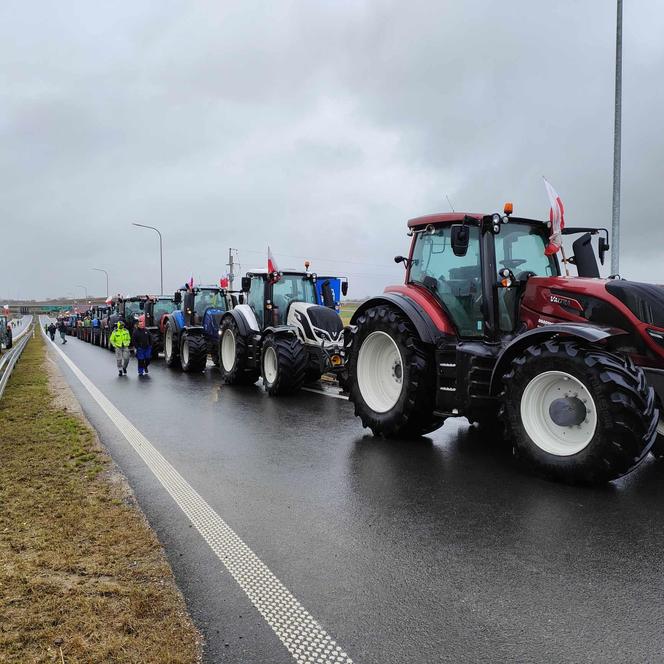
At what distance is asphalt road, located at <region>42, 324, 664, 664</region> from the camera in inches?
99.3

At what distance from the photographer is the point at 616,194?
10.1 metres

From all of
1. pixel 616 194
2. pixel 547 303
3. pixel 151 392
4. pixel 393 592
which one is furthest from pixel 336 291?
pixel 393 592

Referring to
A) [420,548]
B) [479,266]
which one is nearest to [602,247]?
[479,266]

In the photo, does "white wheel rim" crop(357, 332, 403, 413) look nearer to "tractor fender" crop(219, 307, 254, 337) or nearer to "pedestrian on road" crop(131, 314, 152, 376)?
"tractor fender" crop(219, 307, 254, 337)

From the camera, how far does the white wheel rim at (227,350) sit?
1186 centimetres

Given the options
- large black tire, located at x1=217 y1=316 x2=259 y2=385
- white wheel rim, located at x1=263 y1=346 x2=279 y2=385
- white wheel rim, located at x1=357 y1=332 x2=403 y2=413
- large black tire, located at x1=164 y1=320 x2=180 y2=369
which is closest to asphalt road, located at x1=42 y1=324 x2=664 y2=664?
white wheel rim, located at x1=357 y1=332 x2=403 y2=413

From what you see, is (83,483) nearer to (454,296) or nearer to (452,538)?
(452,538)

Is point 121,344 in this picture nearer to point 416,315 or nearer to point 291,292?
point 291,292

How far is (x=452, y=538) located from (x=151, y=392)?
8.24 m

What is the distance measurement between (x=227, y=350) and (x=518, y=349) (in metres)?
8.03

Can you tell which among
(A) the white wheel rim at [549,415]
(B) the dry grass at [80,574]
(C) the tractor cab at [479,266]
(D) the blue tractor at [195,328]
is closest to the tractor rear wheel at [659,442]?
(A) the white wheel rim at [549,415]

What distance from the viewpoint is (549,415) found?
4.83 metres

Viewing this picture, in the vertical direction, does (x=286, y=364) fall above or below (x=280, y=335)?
below

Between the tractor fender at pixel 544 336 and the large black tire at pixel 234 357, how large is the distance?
21.7ft
